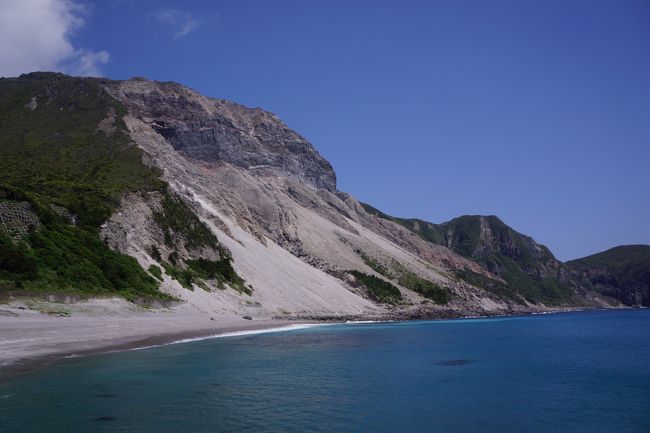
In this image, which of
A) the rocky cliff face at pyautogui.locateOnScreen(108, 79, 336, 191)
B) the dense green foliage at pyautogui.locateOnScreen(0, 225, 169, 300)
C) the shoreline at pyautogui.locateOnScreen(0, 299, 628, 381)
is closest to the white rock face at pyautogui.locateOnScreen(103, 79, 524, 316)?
the rocky cliff face at pyautogui.locateOnScreen(108, 79, 336, 191)

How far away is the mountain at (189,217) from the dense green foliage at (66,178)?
0.61 ft

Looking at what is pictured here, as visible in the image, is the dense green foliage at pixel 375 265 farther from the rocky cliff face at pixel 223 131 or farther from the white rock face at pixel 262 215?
the rocky cliff face at pixel 223 131

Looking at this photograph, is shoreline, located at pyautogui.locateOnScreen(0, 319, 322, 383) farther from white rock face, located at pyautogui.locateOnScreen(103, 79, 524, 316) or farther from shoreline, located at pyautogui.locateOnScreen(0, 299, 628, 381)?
white rock face, located at pyautogui.locateOnScreen(103, 79, 524, 316)

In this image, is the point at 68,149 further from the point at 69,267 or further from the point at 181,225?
the point at 69,267

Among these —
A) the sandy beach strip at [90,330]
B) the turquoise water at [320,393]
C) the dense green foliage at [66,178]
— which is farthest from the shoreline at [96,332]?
the dense green foliage at [66,178]

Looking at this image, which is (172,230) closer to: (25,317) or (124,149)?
(124,149)

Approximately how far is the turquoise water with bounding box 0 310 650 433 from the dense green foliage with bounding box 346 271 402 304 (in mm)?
66492

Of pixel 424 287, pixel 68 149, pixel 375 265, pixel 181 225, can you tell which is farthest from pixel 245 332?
pixel 424 287

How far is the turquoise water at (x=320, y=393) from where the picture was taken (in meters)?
15.8

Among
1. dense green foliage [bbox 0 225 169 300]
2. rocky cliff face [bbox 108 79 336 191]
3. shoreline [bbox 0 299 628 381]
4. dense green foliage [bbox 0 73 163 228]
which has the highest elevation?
rocky cliff face [bbox 108 79 336 191]

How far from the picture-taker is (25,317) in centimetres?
2869

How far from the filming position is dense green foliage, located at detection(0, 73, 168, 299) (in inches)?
1496

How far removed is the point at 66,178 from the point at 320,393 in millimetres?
53211

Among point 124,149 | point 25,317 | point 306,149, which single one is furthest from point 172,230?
point 306,149
